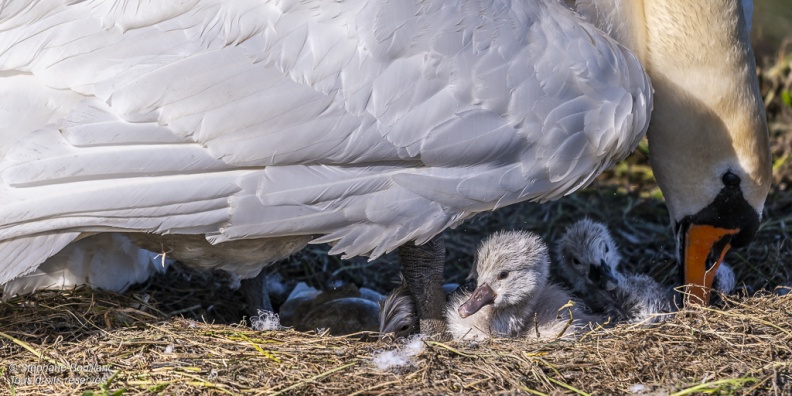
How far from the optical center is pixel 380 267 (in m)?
5.35

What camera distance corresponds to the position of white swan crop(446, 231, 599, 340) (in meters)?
3.89

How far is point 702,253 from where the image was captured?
420cm

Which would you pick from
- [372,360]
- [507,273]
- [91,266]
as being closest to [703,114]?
[507,273]

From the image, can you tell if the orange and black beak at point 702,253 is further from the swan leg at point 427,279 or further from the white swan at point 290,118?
the swan leg at point 427,279

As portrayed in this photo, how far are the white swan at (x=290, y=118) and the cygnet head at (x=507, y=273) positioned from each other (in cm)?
42

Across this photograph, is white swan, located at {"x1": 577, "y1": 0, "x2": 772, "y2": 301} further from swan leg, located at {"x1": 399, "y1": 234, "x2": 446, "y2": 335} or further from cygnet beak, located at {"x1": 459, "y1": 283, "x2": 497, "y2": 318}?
swan leg, located at {"x1": 399, "y1": 234, "x2": 446, "y2": 335}

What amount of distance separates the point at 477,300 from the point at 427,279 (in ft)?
0.97

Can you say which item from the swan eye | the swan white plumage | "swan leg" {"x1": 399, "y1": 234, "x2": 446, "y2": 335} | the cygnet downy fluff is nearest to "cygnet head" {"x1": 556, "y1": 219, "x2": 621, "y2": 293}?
the cygnet downy fluff

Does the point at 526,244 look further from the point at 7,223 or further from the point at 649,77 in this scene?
the point at 7,223

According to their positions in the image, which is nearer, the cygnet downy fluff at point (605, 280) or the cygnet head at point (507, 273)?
the cygnet head at point (507, 273)

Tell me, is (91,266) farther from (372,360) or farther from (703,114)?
(703,114)

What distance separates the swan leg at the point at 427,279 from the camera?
400 centimetres

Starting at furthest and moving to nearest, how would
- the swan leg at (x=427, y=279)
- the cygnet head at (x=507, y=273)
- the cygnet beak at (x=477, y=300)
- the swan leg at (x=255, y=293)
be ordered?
1. the swan leg at (x=255, y=293)
2. the swan leg at (x=427, y=279)
3. the cygnet head at (x=507, y=273)
4. the cygnet beak at (x=477, y=300)

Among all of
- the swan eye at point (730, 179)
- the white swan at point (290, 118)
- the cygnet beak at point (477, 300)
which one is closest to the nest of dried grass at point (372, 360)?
the cygnet beak at point (477, 300)
